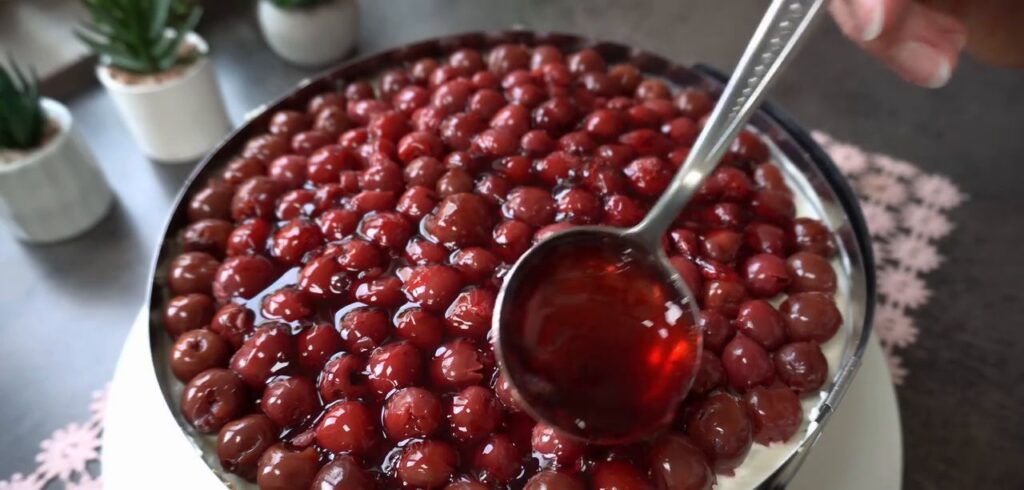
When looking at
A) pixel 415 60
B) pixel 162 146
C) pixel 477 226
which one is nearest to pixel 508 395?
pixel 477 226

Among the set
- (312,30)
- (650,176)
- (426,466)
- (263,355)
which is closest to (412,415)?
(426,466)

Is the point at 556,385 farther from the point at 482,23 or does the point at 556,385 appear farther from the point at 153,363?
the point at 482,23

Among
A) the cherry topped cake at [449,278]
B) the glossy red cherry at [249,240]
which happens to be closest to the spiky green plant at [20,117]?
the cherry topped cake at [449,278]

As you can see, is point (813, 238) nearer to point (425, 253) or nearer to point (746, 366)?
point (746, 366)

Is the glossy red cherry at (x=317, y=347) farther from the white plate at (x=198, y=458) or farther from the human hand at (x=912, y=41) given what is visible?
the human hand at (x=912, y=41)

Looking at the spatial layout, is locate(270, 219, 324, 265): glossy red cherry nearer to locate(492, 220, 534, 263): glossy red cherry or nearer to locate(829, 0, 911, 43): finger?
locate(492, 220, 534, 263): glossy red cherry

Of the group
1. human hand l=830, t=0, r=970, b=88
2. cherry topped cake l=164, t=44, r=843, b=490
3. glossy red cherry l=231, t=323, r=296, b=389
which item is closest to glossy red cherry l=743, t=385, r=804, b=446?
cherry topped cake l=164, t=44, r=843, b=490
